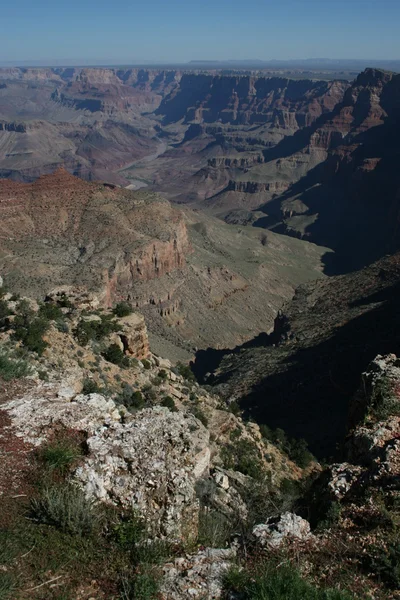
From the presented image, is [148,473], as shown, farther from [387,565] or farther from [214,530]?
[387,565]

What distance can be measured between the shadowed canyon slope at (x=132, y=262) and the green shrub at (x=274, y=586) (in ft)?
146

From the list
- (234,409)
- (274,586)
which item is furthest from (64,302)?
(274,586)

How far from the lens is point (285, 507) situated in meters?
13.0

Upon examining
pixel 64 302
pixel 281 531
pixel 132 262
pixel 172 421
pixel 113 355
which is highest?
pixel 172 421

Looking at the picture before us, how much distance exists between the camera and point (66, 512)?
28.9 ft

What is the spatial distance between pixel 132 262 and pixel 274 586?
57024 mm

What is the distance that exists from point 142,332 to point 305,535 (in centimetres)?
1891

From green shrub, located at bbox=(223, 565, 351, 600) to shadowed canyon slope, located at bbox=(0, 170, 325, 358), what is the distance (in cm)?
4457

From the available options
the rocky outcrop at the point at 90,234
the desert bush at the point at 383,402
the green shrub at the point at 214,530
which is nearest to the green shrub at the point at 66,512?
the green shrub at the point at 214,530

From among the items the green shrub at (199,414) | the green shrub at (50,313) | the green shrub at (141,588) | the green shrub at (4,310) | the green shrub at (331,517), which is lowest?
the green shrub at (199,414)

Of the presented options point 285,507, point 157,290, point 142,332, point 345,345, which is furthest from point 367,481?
point 157,290

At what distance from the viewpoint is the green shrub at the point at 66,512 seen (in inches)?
342

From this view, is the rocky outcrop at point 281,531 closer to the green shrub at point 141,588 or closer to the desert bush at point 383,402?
the green shrub at point 141,588

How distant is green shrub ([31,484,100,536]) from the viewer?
8688 mm
